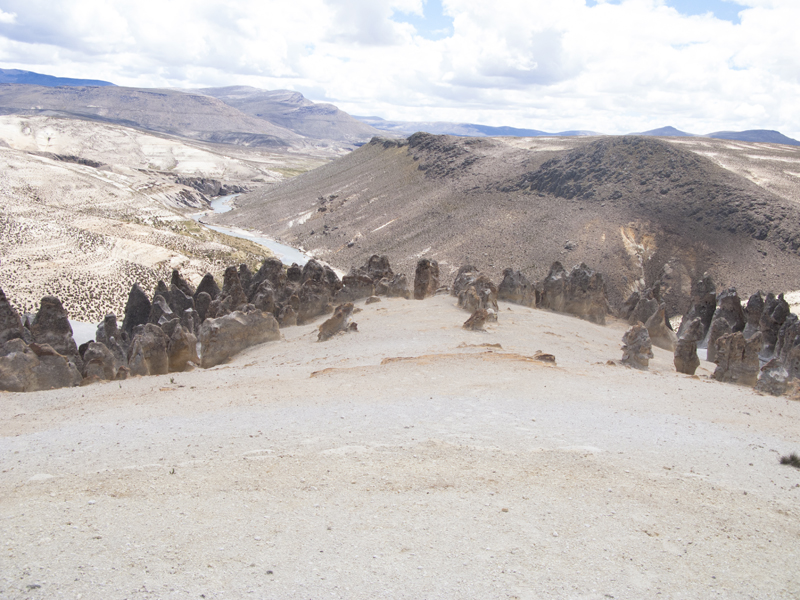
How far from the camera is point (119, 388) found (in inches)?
659

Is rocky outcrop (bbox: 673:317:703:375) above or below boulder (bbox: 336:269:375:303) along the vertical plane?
below

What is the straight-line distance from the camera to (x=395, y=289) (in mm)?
33281

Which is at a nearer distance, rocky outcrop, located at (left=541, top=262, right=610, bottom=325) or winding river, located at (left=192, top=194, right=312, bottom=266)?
rocky outcrop, located at (left=541, top=262, right=610, bottom=325)

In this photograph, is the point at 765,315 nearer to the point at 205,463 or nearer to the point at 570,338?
the point at 570,338

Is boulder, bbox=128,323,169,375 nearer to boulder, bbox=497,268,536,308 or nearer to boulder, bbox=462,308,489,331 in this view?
boulder, bbox=462,308,489,331

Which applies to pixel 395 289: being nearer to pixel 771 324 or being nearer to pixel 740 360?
pixel 740 360

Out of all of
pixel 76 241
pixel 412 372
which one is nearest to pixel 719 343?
pixel 412 372

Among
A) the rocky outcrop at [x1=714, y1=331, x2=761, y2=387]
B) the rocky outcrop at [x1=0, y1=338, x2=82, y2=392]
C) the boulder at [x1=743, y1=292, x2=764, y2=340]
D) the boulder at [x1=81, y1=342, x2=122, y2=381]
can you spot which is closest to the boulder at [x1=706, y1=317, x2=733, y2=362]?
the boulder at [x1=743, y1=292, x2=764, y2=340]

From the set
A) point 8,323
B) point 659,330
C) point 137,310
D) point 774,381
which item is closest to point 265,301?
point 137,310

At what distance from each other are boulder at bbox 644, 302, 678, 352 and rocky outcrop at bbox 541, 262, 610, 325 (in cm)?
358

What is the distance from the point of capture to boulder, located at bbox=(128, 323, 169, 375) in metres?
20.6

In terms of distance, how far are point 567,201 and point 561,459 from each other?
66.6m

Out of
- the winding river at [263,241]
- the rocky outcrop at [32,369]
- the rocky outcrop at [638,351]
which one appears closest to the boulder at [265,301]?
the rocky outcrop at [32,369]

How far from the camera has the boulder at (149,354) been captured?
20.6 metres
